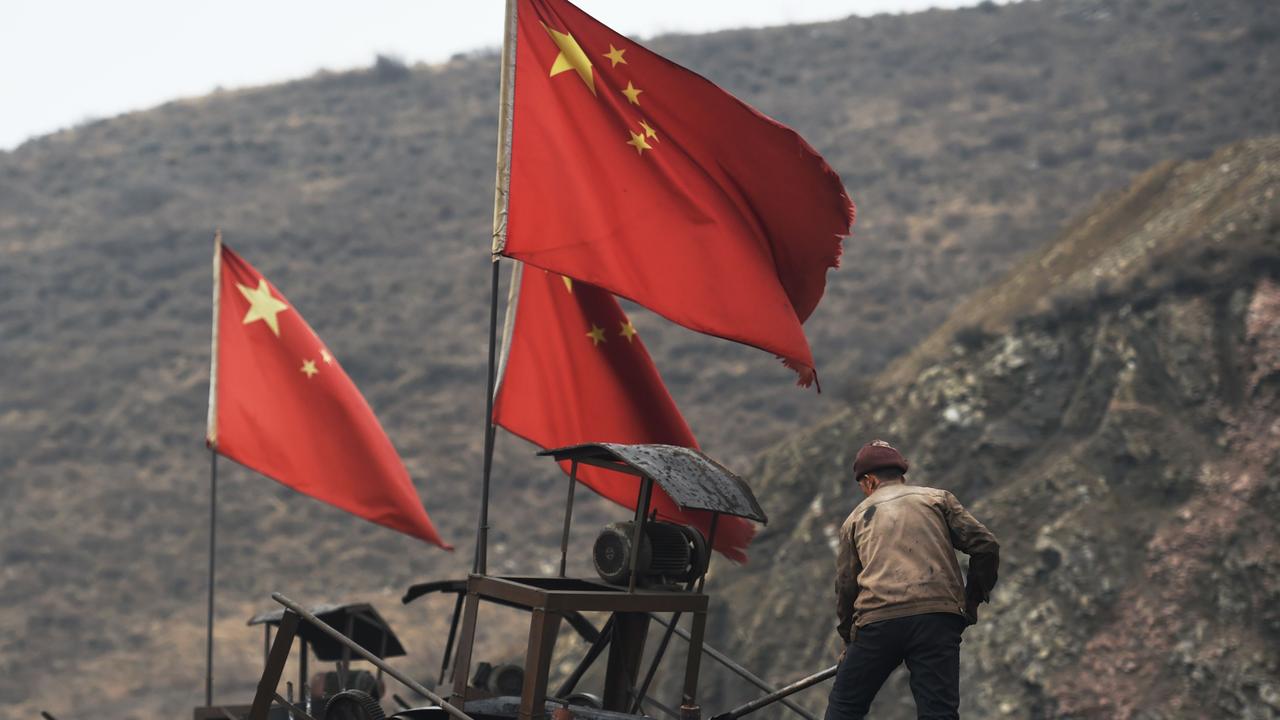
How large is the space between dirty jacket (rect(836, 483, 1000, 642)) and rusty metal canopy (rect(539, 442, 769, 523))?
831 millimetres

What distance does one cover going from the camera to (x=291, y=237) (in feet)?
203

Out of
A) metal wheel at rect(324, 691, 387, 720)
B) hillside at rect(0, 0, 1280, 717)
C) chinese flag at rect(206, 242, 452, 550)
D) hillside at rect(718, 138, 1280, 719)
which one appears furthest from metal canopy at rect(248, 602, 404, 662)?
hillside at rect(0, 0, 1280, 717)

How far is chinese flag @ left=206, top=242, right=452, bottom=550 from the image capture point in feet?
44.2

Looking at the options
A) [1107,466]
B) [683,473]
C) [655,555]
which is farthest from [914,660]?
[1107,466]

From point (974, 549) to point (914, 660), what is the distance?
58 cm

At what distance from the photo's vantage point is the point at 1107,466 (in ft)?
69.9

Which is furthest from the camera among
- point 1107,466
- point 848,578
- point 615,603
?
point 1107,466

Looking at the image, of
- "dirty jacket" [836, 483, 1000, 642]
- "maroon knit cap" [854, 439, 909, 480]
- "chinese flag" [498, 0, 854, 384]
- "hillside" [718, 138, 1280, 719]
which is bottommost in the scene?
"hillside" [718, 138, 1280, 719]

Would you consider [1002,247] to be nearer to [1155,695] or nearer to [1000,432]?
[1000,432]

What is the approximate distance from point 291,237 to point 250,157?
12.6m

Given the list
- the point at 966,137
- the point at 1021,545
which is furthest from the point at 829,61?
the point at 1021,545

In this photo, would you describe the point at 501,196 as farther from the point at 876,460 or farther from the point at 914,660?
the point at 914,660

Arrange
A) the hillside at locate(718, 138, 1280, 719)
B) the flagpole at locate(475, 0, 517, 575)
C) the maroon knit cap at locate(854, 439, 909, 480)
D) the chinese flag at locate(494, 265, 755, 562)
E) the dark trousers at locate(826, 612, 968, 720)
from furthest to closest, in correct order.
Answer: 1. the hillside at locate(718, 138, 1280, 719)
2. the chinese flag at locate(494, 265, 755, 562)
3. the flagpole at locate(475, 0, 517, 575)
4. the maroon knit cap at locate(854, 439, 909, 480)
5. the dark trousers at locate(826, 612, 968, 720)

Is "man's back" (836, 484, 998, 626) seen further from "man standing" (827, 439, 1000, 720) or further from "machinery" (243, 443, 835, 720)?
"machinery" (243, 443, 835, 720)
